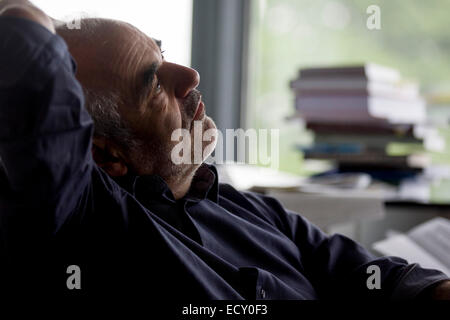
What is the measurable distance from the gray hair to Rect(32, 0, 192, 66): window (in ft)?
0.32

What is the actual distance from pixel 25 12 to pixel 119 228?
28 cm

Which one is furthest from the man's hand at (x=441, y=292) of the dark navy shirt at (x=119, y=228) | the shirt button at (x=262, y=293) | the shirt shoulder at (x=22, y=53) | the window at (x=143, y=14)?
the shirt shoulder at (x=22, y=53)

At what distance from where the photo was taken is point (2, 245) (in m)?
0.67

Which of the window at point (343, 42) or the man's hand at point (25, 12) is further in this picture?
the window at point (343, 42)

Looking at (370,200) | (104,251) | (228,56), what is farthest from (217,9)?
(104,251)

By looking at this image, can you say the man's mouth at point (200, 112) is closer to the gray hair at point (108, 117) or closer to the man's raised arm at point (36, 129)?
the gray hair at point (108, 117)

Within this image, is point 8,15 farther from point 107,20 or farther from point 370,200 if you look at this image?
point 370,200

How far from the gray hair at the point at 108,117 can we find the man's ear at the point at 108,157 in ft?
0.03

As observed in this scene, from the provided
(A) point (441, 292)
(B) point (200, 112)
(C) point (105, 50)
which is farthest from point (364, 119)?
(C) point (105, 50)

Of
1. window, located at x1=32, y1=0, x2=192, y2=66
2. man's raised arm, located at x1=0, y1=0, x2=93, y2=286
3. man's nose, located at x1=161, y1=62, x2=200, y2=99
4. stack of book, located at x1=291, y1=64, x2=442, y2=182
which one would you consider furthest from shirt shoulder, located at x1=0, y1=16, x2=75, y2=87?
stack of book, located at x1=291, y1=64, x2=442, y2=182

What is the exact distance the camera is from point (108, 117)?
0.76 meters

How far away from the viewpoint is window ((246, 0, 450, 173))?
2115 mm

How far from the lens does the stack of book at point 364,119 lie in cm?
190

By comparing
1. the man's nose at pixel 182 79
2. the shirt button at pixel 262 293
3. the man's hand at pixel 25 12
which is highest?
the man's hand at pixel 25 12
